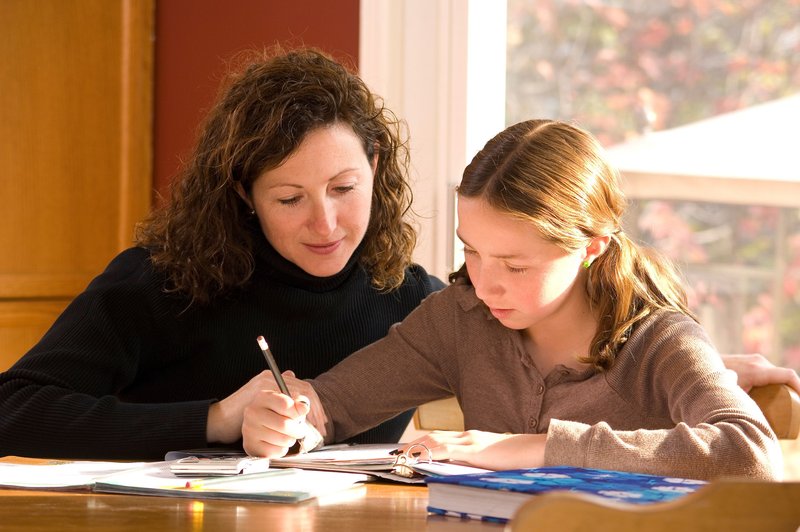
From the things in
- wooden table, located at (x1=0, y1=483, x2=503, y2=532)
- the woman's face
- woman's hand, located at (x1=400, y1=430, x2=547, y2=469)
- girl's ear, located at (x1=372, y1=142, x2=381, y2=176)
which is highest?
girl's ear, located at (x1=372, y1=142, x2=381, y2=176)

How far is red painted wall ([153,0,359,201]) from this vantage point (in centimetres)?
306

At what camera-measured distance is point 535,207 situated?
1604 millimetres

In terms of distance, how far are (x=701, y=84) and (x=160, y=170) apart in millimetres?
1616

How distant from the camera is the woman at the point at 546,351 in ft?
A: 4.66

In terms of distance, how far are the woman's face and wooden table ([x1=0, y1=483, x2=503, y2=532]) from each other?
70cm

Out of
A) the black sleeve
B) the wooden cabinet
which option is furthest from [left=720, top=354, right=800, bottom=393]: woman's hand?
the wooden cabinet

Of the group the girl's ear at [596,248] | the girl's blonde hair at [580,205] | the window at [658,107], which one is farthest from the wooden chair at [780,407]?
the window at [658,107]

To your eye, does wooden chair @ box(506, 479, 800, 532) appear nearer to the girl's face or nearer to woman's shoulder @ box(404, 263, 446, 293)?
the girl's face

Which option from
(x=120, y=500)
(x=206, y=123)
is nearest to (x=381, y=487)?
(x=120, y=500)

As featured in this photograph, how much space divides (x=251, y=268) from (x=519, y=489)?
998 mm

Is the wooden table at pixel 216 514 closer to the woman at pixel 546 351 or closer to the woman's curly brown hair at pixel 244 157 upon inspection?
the woman at pixel 546 351

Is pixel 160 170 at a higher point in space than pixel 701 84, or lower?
lower

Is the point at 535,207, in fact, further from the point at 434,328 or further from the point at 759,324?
the point at 759,324

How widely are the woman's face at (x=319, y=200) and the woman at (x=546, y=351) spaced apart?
7.8 inches
